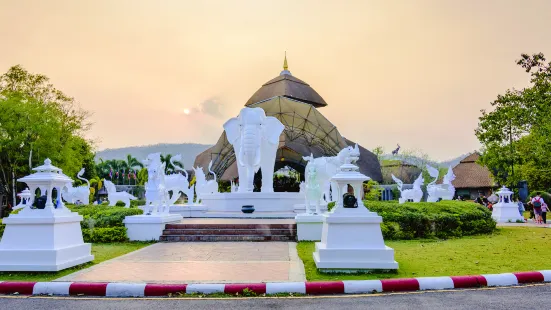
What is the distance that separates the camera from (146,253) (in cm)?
902

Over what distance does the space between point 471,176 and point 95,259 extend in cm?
4113

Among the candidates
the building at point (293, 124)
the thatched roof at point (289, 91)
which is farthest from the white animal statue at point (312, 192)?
the thatched roof at point (289, 91)

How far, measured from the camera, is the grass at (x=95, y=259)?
6602mm

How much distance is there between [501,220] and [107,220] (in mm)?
16376

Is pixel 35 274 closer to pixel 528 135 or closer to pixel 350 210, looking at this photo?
pixel 350 210

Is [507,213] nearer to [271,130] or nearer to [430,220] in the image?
[430,220]

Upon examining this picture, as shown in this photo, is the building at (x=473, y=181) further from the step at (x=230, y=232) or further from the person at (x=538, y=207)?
the step at (x=230, y=232)

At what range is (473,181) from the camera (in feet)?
138

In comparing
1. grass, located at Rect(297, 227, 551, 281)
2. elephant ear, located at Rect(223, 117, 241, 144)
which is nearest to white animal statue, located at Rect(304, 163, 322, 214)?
grass, located at Rect(297, 227, 551, 281)

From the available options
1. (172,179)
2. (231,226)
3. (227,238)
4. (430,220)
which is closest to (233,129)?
(172,179)

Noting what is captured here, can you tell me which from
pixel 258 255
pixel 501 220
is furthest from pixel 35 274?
pixel 501 220

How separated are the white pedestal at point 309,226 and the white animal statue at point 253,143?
706 cm

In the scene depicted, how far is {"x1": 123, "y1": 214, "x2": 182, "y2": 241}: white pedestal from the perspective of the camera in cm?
1127

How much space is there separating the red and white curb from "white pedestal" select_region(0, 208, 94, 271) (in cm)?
102
